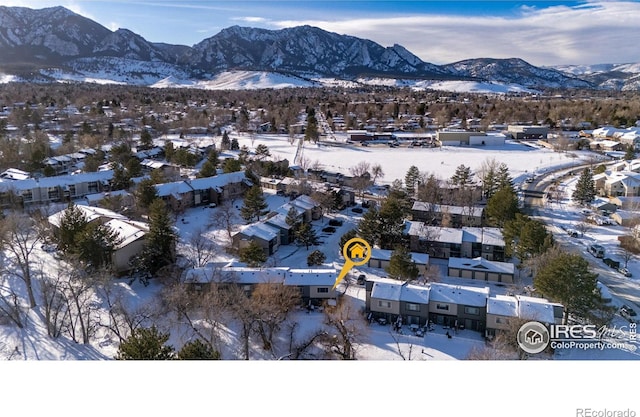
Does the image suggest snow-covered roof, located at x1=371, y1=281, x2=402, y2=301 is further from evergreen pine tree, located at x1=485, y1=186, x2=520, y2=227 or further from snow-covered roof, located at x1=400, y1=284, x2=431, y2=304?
evergreen pine tree, located at x1=485, y1=186, x2=520, y2=227

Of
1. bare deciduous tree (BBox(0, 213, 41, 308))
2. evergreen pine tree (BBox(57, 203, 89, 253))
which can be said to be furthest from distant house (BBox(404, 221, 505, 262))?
bare deciduous tree (BBox(0, 213, 41, 308))

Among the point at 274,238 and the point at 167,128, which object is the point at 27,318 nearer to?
the point at 274,238

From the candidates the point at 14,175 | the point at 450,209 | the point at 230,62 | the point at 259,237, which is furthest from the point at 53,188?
the point at 230,62

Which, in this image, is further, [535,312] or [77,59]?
[77,59]

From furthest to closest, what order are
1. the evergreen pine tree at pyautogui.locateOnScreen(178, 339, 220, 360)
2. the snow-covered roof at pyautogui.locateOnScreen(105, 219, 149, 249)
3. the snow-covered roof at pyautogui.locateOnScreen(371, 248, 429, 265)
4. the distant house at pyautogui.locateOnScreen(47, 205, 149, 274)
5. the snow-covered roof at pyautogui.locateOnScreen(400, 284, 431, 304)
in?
1. the snow-covered roof at pyautogui.locateOnScreen(371, 248, 429, 265)
2. the snow-covered roof at pyautogui.locateOnScreen(105, 219, 149, 249)
3. the distant house at pyautogui.locateOnScreen(47, 205, 149, 274)
4. the snow-covered roof at pyautogui.locateOnScreen(400, 284, 431, 304)
5. the evergreen pine tree at pyautogui.locateOnScreen(178, 339, 220, 360)

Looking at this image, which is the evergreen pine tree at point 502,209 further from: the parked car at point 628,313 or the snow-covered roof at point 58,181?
the snow-covered roof at point 58,181

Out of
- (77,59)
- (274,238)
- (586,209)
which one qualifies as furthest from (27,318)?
(77,59)

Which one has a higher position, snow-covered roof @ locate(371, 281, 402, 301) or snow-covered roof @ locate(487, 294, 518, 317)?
snow-covered roof @ locate(487, 294, 518, 317)
